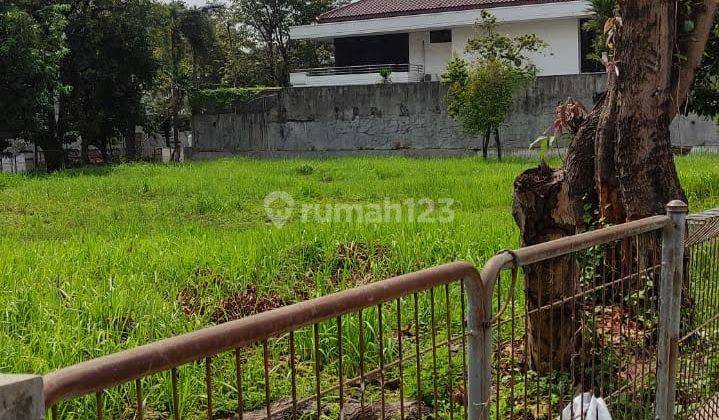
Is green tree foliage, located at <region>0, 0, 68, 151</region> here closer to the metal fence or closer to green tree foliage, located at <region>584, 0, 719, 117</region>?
green tree foliage, located at <region>584, 0, 719, 117</region>

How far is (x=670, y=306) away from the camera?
9.07 feet

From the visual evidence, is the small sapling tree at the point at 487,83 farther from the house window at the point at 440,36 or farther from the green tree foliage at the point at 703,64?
the green tree foliage at the point at 703,64

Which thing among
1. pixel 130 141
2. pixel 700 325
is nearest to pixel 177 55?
pixel 130 141

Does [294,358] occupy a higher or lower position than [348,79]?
lower

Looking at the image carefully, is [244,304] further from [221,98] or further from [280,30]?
[280,30]

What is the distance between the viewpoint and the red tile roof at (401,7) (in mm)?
22516

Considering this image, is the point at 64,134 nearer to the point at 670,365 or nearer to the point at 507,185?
the point at 507,185

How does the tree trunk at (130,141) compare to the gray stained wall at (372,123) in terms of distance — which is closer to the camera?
the gray stained wall at (372,123)

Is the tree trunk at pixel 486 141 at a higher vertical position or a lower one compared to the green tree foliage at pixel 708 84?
lower

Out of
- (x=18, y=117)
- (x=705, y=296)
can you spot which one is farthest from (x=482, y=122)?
(x=705, y=296)

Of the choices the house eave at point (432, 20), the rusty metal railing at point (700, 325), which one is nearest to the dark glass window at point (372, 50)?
the house eave at point (432, 20)

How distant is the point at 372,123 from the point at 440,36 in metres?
5.03

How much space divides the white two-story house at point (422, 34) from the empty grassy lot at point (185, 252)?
11.0 meters

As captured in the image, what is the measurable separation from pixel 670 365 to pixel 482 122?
15.0 m
